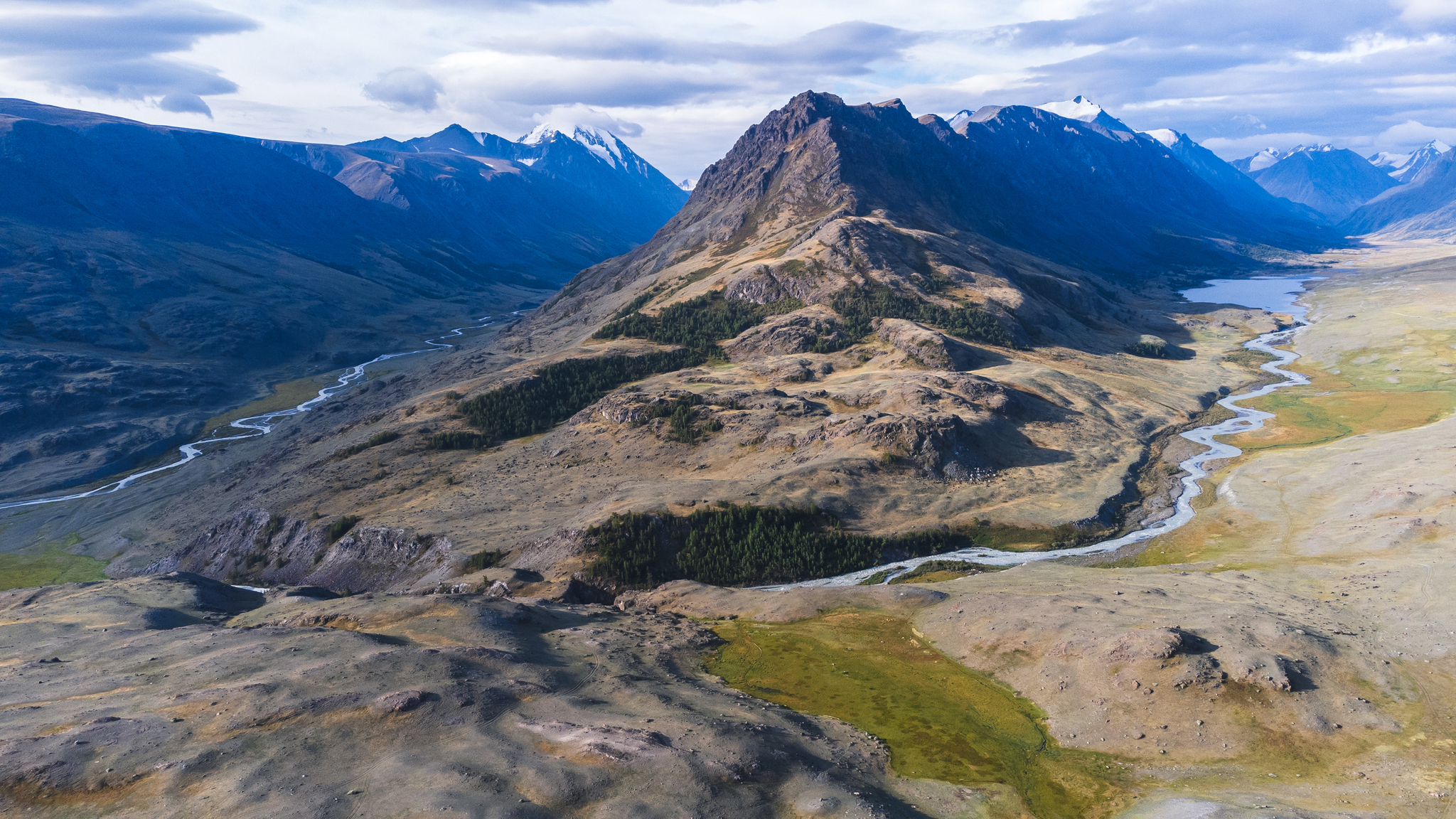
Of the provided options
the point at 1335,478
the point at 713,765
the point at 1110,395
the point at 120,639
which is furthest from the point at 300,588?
the point at 1110,395

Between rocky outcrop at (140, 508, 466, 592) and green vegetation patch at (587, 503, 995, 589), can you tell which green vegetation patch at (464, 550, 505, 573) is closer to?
rocky outcrop at (140, 508, 466, 592)

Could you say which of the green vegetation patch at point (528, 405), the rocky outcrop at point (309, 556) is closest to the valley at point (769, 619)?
the rocky outcrop at point (309, 556)

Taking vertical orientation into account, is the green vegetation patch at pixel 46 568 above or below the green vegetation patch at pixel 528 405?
below

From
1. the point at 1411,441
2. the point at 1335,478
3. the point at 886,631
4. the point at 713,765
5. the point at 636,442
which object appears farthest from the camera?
the point at 636,442

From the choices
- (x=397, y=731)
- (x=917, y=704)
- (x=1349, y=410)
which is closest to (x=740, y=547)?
(x=917, y=704)

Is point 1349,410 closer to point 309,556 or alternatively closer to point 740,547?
point 740,547

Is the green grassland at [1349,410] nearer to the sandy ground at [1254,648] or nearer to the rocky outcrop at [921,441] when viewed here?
the sandy ground at [1254,648]

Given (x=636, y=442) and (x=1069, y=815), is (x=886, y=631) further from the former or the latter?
(x=636, y=442)
